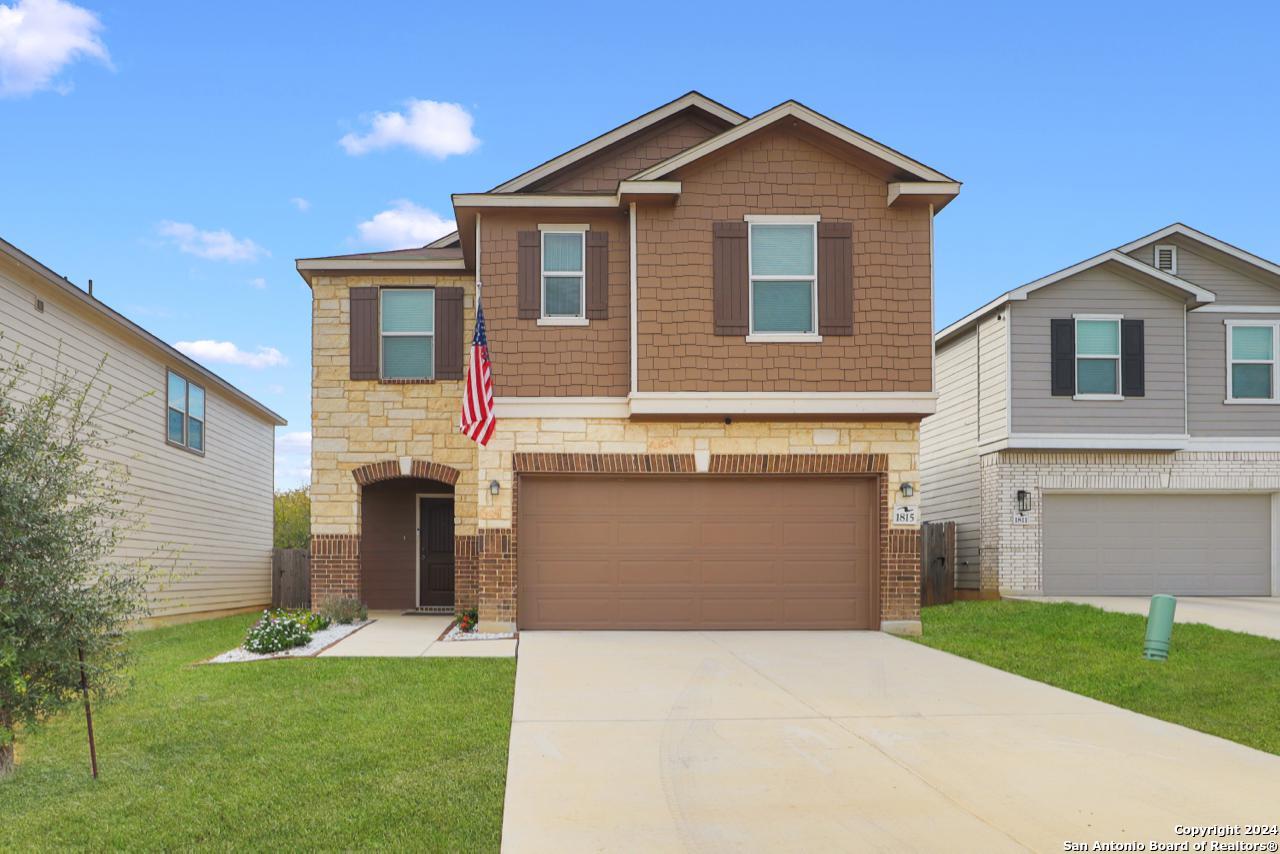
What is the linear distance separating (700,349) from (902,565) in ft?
13.4

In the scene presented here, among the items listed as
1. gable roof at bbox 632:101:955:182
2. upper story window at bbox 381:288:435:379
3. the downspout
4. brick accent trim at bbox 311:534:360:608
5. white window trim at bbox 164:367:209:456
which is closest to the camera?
the downspout

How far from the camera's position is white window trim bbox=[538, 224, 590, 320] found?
14711 millimetres

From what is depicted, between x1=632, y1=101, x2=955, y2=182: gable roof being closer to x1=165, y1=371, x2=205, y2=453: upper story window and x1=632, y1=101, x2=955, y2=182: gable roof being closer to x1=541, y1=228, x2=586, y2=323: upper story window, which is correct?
x1=541, y1=228, x2=586, y2=323: upper story window

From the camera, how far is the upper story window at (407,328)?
56.4 feet

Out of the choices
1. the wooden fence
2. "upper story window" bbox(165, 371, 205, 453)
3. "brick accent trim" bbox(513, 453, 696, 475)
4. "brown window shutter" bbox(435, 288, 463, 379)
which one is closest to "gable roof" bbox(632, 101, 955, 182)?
"brick accent trim" bbox(513, 453, 696, 475)

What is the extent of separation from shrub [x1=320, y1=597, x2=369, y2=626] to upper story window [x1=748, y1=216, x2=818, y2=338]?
7477mm

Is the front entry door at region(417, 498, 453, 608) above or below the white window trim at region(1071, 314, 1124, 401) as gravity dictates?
below

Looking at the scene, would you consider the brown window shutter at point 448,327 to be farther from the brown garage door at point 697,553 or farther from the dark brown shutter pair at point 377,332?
the brown garage door at point 697,553

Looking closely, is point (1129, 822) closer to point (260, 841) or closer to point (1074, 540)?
point (260, 841)

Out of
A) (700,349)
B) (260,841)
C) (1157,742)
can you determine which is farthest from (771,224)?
(260,841)

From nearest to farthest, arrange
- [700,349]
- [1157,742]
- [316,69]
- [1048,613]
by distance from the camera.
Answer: [1157,742] < [700,349] < [1048,613] < [316,69]

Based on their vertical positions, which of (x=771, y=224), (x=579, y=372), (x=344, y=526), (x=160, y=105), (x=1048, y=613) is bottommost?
(x=1048, y=613)

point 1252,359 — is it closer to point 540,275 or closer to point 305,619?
point 540,275

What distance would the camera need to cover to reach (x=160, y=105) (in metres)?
19.3
